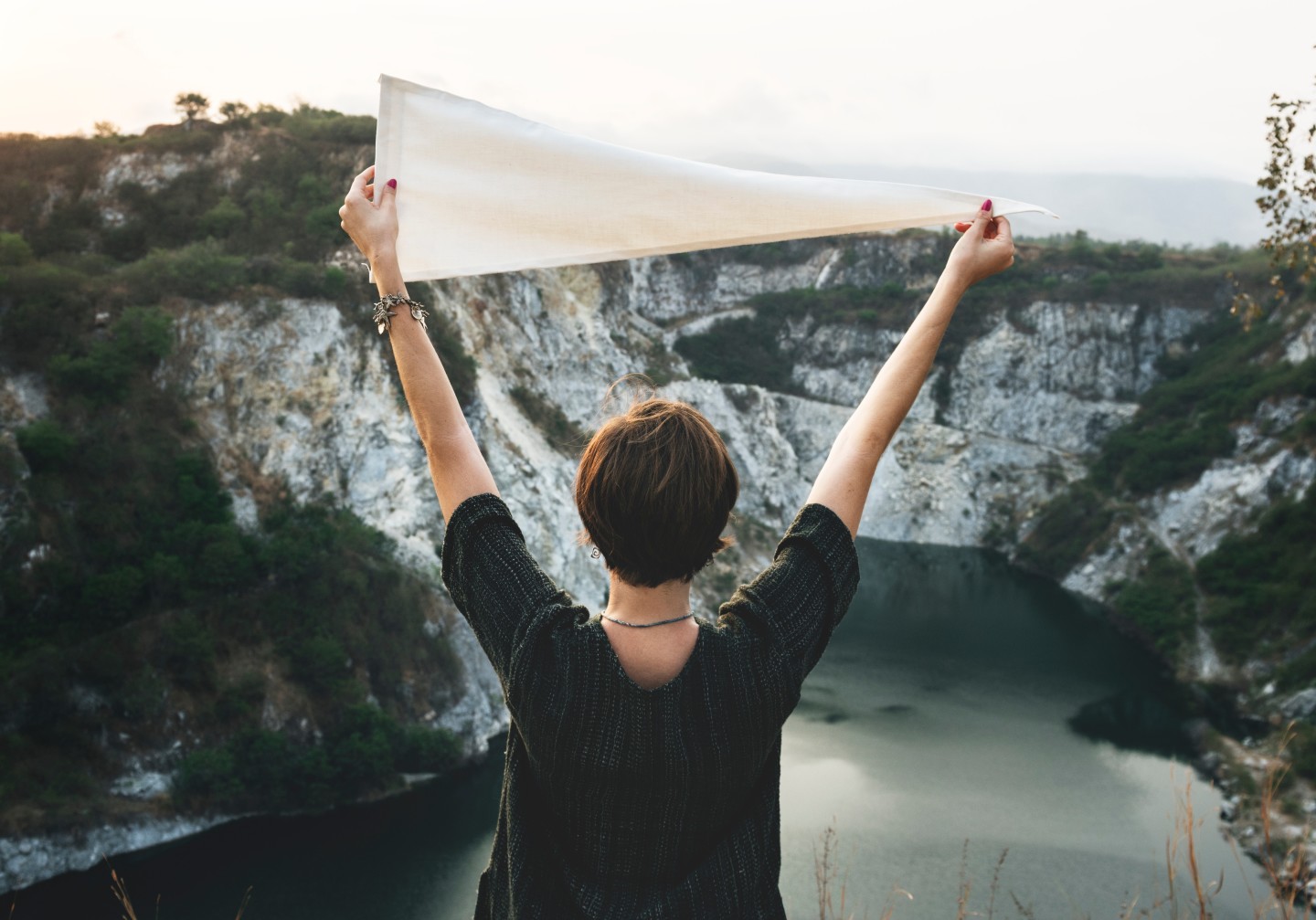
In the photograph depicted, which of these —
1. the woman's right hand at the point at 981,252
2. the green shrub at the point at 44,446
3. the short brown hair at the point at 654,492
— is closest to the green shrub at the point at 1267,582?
the green shrub at the point at 44,446

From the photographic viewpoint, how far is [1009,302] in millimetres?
57344

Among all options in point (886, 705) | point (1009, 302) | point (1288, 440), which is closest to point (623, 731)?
point (886, 705)

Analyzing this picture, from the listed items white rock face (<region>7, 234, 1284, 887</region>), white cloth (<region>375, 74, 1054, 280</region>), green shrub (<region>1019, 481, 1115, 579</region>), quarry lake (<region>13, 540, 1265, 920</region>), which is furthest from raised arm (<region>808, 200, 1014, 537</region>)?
green shrub (<region>1019, 481, 1115, 579</region>)

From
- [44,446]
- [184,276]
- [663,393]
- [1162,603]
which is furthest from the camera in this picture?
[1162,603]

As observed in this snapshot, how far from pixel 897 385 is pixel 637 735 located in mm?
675

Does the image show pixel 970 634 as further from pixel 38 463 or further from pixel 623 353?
pixel 38 463

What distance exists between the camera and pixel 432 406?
152cm

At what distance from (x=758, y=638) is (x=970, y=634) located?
36.4 meters

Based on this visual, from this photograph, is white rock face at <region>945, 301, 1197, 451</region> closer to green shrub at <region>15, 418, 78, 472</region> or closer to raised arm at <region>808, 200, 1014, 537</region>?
green shrub at <region>15, 418, 78, 472</region>

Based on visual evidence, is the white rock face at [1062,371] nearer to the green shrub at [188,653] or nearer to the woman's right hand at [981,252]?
the green shrub at [188,653]

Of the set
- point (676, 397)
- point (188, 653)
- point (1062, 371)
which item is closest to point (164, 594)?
point (188, 653)

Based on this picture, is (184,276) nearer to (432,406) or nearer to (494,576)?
(432,406)

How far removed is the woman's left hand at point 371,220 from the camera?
5.48 ft

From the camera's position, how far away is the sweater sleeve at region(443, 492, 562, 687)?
1371 millimetres
